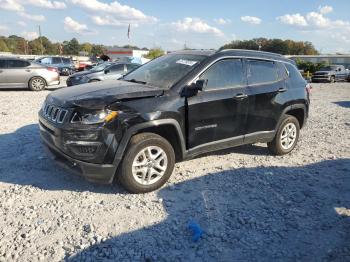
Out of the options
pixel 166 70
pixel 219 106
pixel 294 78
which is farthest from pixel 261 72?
pixel 166 70

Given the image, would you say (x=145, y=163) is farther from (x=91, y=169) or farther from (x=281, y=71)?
(x=281, y=71)

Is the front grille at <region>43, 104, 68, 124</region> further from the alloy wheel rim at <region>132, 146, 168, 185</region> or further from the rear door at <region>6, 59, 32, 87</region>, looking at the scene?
the rear door at <region>6, 59, 32, 87</region>

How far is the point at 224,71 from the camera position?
196 inches

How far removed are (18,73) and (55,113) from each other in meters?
11.2

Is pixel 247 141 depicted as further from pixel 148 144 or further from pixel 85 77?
pixel 85 77

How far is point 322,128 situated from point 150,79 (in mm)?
5297

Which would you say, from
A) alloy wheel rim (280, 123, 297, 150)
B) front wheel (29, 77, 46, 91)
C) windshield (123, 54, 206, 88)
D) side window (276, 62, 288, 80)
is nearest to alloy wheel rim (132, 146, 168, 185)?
windshield (123, 54, 206, 88)

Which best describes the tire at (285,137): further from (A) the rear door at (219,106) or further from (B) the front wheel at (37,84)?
(B) the front wheel at (37,84)

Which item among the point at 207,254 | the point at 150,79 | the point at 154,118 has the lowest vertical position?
the point at 207,254

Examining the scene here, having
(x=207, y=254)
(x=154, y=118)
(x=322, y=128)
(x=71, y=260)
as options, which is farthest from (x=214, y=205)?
(x=322, y=128)

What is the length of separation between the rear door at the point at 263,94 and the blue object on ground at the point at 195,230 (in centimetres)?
212

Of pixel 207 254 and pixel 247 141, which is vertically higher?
pixel 247 141

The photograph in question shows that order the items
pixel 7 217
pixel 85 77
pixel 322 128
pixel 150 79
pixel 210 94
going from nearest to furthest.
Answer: pixel 7 217 → pixel 210 94 → pixel 150 79 → pixel 322 128 → pixel 85 77

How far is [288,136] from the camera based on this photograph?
6.10 meters
